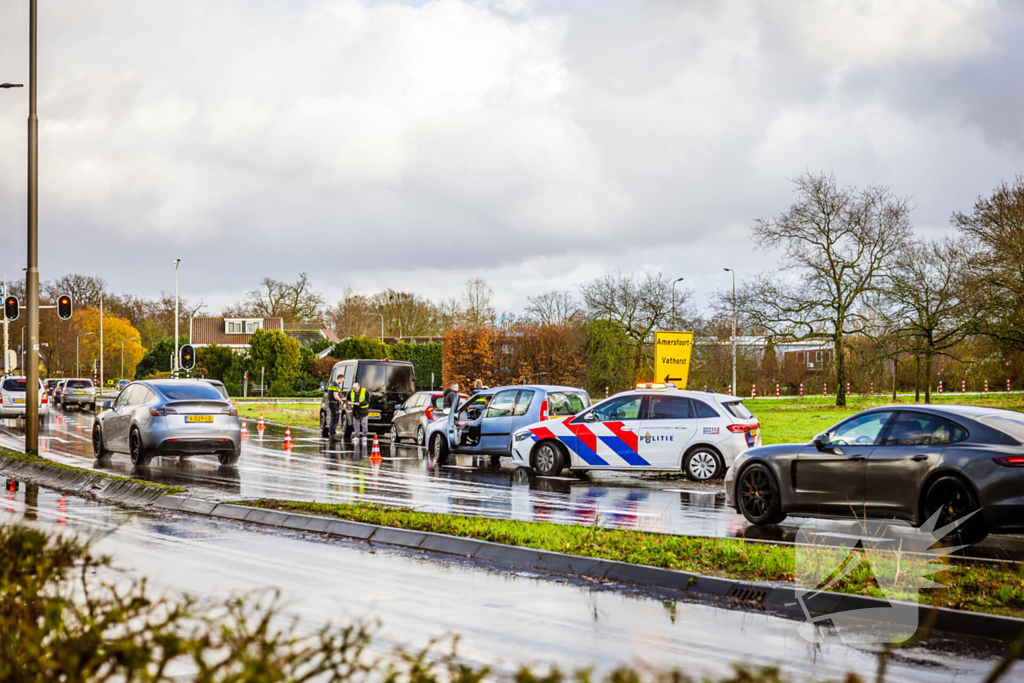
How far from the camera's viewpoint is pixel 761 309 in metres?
45.2

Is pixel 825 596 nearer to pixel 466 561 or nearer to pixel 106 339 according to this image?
pixel 466 561

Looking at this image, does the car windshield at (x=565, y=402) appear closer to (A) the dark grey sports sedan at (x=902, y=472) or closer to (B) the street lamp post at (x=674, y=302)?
(A) the dark grey sports sedan at (x=902, y=472)

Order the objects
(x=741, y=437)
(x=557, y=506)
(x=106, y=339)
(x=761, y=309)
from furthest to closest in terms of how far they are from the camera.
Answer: (x=106, y=339) → (x=761, y=309) → (x=741, y=437) → (x=557, y=506)

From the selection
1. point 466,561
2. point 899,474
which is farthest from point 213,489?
point 899,474

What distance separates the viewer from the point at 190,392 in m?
18.3

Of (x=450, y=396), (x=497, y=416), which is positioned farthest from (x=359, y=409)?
(x=497, y=416)

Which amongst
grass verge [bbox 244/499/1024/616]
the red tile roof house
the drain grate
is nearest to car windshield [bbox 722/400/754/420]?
grass verge [bbox 244/499/1024/616]

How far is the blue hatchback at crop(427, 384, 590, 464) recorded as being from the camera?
19.3m

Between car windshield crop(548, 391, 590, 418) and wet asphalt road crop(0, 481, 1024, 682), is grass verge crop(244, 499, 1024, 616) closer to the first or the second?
wet asphalt road crop(0, 481, 1024, 682)

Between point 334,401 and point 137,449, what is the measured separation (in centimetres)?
998

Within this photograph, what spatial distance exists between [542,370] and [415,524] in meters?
37.1

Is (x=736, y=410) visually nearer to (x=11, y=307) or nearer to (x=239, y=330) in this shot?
(x=11, y=307)

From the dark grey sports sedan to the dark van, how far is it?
17.4 m

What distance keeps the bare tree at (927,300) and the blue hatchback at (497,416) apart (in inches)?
967
